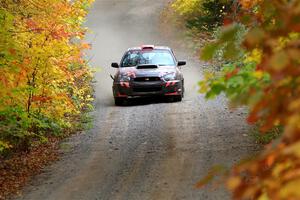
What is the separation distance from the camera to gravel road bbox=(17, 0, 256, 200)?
9.29m

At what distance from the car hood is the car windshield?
17.1 inches

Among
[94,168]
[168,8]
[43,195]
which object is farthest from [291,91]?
[168,8]

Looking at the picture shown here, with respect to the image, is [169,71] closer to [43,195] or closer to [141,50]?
[141,50]

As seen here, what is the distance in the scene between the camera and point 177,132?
13648 mm

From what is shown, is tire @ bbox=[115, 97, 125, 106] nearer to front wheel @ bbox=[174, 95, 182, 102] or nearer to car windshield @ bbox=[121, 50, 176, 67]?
car windshield @ bbox=[121, 50, 176, 67]

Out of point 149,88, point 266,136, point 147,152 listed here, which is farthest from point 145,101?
point 266,136

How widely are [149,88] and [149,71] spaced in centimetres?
54

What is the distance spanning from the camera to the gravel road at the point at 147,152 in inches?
366

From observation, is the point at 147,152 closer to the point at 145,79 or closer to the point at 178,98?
the point at 145,79

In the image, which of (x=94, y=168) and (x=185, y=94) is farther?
(x=185, y=94)

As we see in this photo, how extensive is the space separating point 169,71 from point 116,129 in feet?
11.4

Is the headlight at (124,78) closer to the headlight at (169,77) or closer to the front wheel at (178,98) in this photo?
the headlight at (169,77)

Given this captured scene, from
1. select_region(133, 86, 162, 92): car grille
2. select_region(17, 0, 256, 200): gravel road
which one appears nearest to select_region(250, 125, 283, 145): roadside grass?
select_region(17, 0, 256, 200): gravel road

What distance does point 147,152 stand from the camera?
1186 cm
